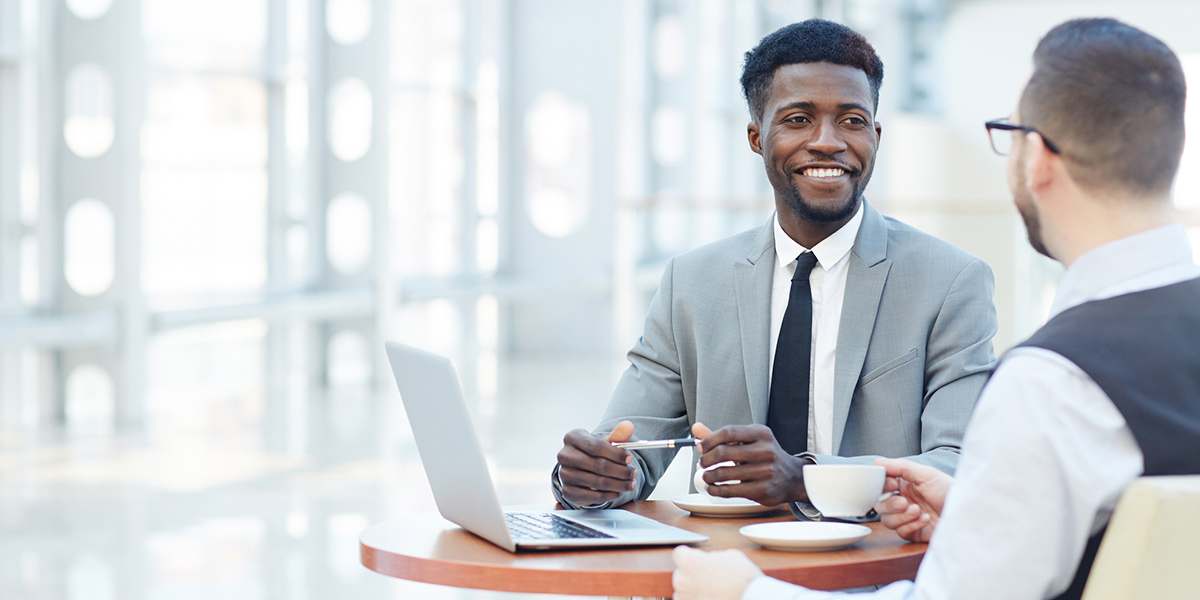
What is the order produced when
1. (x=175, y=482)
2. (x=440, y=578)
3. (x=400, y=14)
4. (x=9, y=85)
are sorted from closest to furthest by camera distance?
1. (x=440, y=578)
2. (x=175, y=482)
3. (x=9, y=85)
4. (x=400, y=14)

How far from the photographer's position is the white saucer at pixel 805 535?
138 cm

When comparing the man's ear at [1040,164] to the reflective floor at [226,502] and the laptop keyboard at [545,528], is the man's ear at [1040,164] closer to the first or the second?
the laptop keyboard at [545,528]

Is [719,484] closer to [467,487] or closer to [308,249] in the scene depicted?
[467,487]

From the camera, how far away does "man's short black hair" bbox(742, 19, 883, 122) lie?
192 centimetres

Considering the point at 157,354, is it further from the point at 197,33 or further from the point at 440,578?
the point at 440,578

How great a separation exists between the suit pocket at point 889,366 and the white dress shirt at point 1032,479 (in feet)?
2.26

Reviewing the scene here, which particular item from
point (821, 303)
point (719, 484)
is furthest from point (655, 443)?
point (821, 303)

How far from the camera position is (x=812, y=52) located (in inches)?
75.4

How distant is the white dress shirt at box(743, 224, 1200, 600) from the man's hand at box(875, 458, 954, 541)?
0.31 metres

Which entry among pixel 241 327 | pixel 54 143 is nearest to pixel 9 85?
pixel 54 143

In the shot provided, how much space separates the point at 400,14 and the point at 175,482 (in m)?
5.81

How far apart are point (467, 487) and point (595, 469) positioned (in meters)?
0.25

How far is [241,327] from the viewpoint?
787 centimetres

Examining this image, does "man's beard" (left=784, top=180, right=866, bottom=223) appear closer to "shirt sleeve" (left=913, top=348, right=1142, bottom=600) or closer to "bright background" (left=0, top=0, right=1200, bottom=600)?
"bright background" (left=0, top=0, right=1200, bottom=600)
